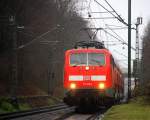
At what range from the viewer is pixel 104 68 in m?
26.8

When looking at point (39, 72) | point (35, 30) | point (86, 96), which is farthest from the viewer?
point (39, 72)

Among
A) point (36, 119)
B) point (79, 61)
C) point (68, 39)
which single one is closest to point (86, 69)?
point (79, 61)

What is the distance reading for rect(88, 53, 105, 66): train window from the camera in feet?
88.8

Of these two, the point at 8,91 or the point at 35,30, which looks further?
the point at 35,30

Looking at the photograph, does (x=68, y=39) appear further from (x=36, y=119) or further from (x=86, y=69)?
(x=36, y=119)

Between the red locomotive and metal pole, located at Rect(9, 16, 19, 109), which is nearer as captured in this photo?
the red locomotive

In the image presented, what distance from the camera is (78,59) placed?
27234 millimetres

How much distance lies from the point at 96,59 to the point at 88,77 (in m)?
1.27

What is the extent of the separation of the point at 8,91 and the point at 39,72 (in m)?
14.6

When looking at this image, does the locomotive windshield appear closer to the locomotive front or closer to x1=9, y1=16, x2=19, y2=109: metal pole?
the locomotive front

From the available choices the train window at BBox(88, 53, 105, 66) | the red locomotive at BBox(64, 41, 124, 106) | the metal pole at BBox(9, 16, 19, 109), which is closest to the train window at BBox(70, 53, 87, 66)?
the red locomotive at BBox(64, 41, 124, 106)

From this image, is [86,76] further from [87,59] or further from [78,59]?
[78,59]

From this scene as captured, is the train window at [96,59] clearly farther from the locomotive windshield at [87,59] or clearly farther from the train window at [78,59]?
the train window at [78,59]

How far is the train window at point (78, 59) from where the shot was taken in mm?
27094
